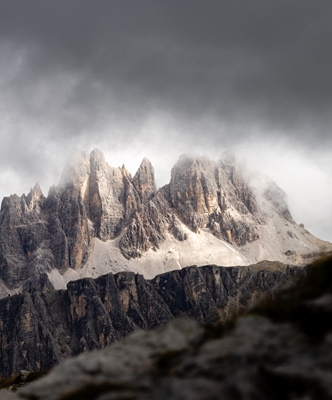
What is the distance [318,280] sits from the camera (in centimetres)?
2284

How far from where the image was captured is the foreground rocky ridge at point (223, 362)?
17827 millimetres

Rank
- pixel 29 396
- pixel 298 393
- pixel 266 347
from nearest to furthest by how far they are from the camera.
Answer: pixel 298 393, pixel 266 347, pixel 29 396

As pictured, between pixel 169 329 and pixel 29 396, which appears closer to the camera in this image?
pixel 29 396

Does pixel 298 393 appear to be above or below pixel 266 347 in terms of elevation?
below

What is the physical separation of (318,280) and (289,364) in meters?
5.30

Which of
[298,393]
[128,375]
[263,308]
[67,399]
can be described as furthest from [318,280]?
[67,399]

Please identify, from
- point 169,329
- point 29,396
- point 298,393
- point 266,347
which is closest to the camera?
point 298,393

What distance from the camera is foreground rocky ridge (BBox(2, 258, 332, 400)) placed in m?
17.8

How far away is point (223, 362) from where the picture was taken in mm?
18781

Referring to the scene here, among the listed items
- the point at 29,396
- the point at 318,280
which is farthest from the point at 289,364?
the point at 29,396

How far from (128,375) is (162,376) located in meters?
1.14

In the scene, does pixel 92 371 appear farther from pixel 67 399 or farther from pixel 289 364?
pixel 289 364

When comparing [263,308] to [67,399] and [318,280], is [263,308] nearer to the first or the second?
[318,280]

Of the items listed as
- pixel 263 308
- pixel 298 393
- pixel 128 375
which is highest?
pixel 263 308
